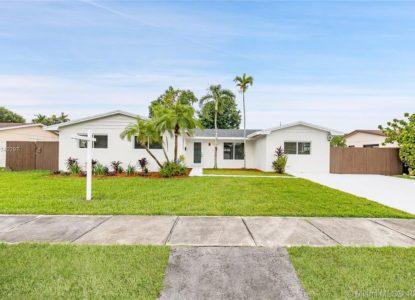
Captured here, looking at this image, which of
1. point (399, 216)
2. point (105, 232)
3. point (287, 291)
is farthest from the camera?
point (399, 216)

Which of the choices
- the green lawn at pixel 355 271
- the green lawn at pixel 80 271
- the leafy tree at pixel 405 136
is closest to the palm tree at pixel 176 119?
the green lawn at pixel 80 271

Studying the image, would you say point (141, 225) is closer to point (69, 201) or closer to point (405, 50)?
point (69, 201)

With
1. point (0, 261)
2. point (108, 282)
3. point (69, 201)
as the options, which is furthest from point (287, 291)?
point (69, 201)

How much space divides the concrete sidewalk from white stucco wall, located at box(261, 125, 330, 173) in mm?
11515

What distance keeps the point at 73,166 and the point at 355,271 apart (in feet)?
47.6

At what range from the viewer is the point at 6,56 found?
47.1 feet

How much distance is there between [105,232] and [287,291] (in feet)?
10.4

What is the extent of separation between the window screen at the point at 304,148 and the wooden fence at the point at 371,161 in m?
1.96

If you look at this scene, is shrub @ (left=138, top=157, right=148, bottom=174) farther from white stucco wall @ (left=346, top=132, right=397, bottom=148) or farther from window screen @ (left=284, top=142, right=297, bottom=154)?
white stucco wall @ (left=346, top=132, right=397, bottom=148)

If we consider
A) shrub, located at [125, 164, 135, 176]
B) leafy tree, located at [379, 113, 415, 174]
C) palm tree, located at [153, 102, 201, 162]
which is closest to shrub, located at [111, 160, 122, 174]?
shrub, located at [125, 164, 135, 176]

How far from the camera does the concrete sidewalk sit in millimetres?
3789

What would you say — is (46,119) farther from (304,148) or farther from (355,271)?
(355,271)

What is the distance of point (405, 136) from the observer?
15148 mm

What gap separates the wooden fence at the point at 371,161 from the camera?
639 inches
